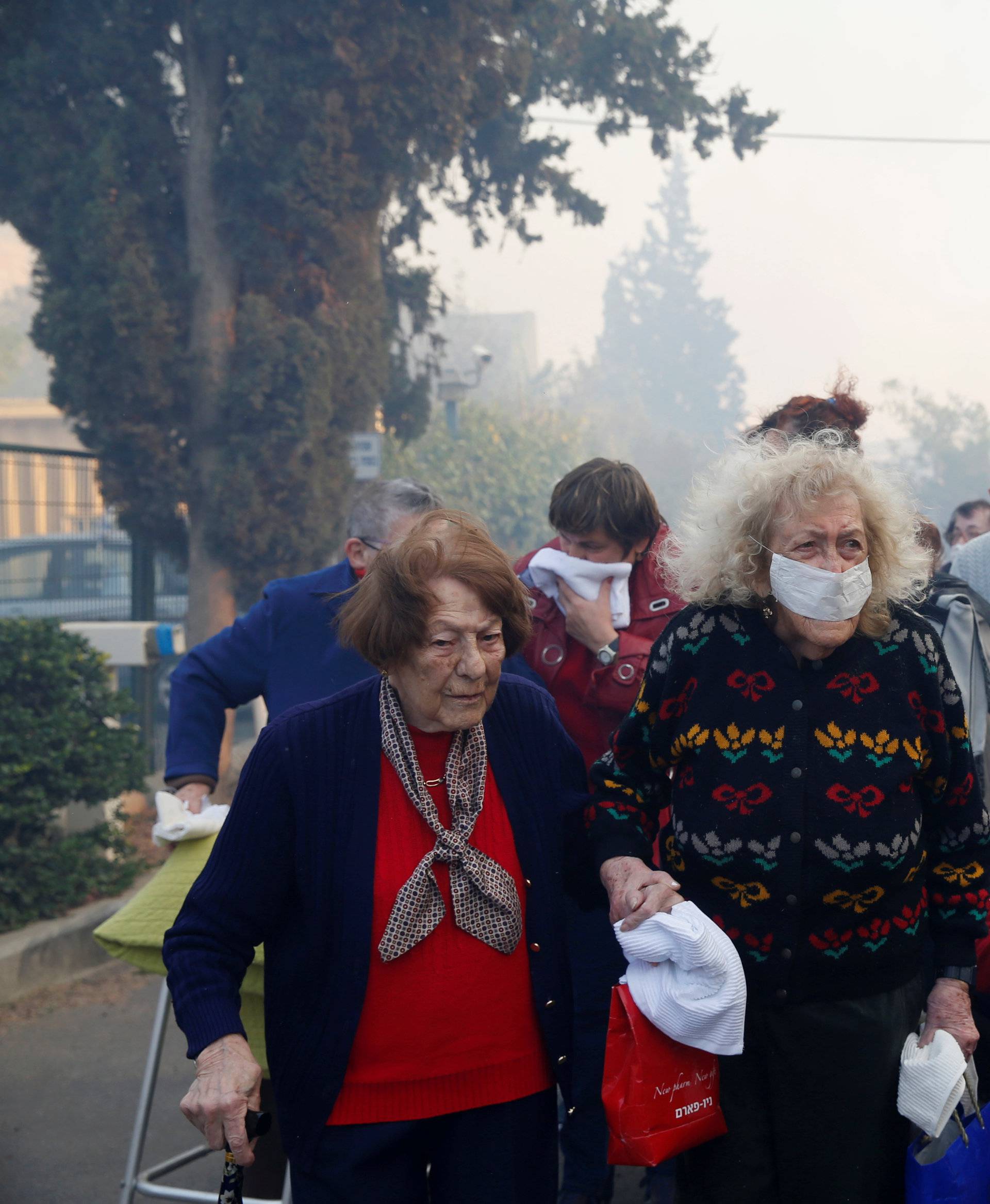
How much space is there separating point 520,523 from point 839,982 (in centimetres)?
2555

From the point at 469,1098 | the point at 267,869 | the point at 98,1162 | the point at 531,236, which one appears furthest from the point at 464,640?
the point at 531,236

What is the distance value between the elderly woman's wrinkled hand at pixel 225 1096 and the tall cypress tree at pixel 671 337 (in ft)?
283

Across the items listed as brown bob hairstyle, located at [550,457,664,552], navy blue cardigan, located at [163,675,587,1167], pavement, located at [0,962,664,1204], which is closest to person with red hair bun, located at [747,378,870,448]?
brown bob hairstyle, located at [550,457,664,552]

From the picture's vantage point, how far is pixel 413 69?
922 centimetres

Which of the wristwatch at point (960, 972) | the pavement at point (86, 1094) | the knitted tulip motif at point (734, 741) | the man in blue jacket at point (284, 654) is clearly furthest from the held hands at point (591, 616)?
the pavement at point (86, 1094)

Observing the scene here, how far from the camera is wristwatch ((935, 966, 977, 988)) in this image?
6.94 ft

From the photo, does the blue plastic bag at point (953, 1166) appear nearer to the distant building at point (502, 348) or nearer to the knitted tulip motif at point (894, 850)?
the knitted tulip motif at point (894, 850)

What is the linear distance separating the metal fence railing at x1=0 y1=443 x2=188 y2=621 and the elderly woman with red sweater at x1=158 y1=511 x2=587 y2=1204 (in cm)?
564

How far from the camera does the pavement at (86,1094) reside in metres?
3.75

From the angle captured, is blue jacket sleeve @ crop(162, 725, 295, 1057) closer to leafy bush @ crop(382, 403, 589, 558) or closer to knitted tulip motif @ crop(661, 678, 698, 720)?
knitted tulip motif @ crop(661, 678, 698, 720)

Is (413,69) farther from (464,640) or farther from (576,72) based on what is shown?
(464,640)

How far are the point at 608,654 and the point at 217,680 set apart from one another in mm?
1060

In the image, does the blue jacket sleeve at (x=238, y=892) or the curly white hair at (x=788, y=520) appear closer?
the blue jacket sleeve at (x=238, y=892)

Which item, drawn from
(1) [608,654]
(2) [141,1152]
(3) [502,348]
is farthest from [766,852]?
(3) [502,348]
